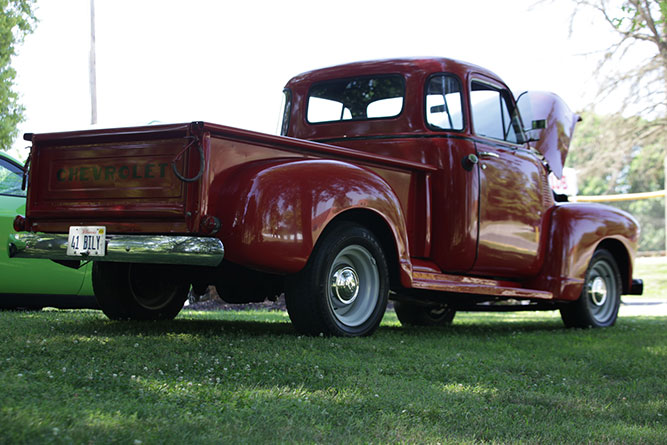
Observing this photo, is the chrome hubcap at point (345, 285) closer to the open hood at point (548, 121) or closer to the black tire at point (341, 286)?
the black tire at point (341, 286)

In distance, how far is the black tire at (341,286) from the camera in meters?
5.14

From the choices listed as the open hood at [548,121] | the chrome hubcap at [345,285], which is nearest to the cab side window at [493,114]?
the open hood at [548,121]

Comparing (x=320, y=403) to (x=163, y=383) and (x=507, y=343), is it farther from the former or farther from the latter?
(x=507, y=343)

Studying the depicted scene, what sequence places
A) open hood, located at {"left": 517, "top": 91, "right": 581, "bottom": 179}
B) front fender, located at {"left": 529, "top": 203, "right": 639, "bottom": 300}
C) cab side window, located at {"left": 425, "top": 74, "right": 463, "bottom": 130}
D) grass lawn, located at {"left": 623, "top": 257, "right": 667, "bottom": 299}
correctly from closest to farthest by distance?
cab side window, located at {"left": 425, "top": 74, "right": 463, "bottom": 130} → front fender, located at {"left": 529, "top": 203, "right": 639, "bottom": 300} → open hood, located at {"left": 517, "top": 91, "right": 581, "bottom": 179} → grass lawn, located at {"left": 623, "top": 257, "right": 667, "bottom": 299}

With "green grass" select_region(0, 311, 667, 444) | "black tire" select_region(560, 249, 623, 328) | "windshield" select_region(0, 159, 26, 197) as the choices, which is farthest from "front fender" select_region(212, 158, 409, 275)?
"black tire" select_region(560, 249, 623, 328)

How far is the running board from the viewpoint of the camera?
6.07 meters

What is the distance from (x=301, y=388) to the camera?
3.79 metres

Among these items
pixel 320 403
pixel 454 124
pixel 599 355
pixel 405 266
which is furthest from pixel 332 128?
pixel 320 403

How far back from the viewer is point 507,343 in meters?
6.29

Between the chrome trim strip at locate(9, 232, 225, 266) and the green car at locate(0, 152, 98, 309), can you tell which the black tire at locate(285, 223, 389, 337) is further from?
the green car at locate(0, 152, 98, 309)

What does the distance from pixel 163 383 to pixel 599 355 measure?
3.55m

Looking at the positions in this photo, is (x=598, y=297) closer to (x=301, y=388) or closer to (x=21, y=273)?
A: (x=301, y=388)

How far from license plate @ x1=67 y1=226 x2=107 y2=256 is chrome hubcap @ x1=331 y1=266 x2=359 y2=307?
5.07 feet

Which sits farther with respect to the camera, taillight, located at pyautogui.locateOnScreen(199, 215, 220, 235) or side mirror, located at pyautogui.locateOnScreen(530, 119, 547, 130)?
side mirror, located at pyautogui.locateOnScreen(530, 119, 547, 130)
